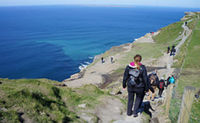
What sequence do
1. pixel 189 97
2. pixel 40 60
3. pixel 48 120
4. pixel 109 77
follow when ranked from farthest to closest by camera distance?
pixel 40 60 < pixel 109 77 < pixel 48 120 < pixel 189 97

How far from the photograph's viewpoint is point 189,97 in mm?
4586

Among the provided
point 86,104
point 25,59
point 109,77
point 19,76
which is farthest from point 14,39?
point 86,104

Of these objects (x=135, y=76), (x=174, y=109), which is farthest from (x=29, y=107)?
(x=174, y=109)

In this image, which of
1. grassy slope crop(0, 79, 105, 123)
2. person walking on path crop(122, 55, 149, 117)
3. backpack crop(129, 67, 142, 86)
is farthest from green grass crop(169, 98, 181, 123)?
grassy slope crop(0, 79, 105, 123)

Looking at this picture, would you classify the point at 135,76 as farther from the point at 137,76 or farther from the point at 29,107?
the point at 29,107

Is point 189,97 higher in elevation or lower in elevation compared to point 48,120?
higher

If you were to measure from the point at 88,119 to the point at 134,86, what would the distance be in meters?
2.47

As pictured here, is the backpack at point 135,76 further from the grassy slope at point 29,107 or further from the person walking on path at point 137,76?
the grassy slope at point 29,107

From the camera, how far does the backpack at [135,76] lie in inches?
261

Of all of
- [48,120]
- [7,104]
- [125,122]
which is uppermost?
[7,104]

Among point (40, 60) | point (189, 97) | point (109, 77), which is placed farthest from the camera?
point (40, 60)

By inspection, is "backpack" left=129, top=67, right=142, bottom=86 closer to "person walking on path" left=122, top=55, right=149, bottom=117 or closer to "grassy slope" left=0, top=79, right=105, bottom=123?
"person walking on path" left=122, top=55, right=149, bottom=117

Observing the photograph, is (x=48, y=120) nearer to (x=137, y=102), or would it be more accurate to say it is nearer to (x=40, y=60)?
(x=137, y=102)


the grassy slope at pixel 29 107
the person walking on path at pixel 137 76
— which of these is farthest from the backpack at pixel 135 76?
the grassy slope at pixel 29 107
